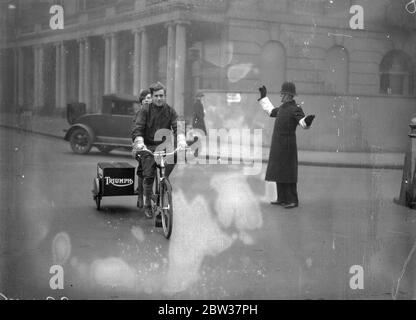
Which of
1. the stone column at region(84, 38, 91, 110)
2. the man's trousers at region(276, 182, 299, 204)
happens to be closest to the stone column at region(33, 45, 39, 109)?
the stone column at region(84, 38, 91, 110)

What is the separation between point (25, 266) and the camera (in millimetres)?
4828

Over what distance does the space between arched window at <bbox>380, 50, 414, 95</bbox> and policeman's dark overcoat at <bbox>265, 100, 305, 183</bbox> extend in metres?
1.32

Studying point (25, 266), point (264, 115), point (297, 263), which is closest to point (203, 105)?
point (264, 115)

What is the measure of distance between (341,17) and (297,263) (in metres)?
2.67

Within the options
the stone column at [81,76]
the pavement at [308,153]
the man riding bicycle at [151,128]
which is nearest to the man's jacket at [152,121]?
the man riding bicycle at [151,128]

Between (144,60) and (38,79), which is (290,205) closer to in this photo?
(144,60)

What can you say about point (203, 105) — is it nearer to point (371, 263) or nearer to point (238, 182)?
point (238, 182)

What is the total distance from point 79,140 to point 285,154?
9.55ft

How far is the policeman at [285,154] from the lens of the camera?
741 centimetres

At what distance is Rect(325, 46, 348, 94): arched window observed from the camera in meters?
6.32

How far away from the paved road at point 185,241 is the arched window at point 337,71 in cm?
122

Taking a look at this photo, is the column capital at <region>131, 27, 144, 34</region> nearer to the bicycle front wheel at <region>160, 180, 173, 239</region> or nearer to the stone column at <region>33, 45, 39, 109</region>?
the stone column at <region>33, 45, 39, 109</region>

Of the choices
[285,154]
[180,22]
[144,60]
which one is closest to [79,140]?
[144,60]
